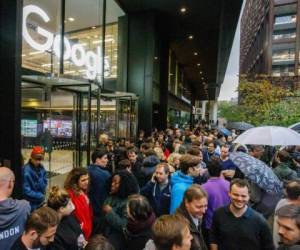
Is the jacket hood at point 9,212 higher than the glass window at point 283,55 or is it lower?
lower

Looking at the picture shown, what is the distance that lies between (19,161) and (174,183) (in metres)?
2.38

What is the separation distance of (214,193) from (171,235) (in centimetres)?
189

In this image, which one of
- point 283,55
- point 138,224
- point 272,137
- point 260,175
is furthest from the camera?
point 283,55

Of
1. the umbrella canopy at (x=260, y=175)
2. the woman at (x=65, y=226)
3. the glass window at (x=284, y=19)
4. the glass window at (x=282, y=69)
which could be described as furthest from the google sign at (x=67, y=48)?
the glass window at (x=284, y=19)

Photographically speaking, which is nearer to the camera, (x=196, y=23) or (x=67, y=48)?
(x=67, y=48)

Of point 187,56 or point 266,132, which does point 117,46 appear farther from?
point 187,56

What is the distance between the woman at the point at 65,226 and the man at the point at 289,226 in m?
1.68

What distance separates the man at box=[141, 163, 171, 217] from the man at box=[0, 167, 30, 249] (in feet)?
5.45

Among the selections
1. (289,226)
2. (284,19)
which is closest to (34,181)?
(289,226)

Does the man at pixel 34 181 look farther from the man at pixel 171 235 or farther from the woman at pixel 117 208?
the man at pixel 171 235

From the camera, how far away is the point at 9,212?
2.67 m

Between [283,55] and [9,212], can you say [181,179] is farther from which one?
[283,55]

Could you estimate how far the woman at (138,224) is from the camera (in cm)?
256

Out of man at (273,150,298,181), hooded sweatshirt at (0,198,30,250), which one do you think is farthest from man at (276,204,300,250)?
man at (273,150,298,181)
